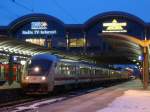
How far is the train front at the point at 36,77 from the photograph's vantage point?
3372 centimetres

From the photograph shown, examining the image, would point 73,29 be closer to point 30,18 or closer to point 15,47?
point 30,18

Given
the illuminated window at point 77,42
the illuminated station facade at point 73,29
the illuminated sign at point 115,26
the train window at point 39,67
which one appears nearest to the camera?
the train window at point 39,67

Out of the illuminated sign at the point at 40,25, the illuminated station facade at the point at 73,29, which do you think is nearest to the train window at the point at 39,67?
the illuminated station facade at the point at 73,29

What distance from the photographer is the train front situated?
111ft

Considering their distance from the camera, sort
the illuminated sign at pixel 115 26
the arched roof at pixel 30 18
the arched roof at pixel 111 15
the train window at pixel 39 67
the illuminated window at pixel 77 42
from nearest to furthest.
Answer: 1. the train window at pixel 39 67
2. the illuminated sign at pixel 115 26
3. the illuminated window at pixel 77 42
4. the arched roof at pixel 111 15
5. the arched roof at pixel 30 18

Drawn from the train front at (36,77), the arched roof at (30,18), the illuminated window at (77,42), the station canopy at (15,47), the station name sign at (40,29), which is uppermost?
the arched roof at (30,18)

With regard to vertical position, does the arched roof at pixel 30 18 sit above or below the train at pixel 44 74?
above

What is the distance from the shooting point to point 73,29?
98.6 m

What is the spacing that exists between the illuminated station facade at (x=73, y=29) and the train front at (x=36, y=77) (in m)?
60.0

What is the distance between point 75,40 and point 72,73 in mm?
55688

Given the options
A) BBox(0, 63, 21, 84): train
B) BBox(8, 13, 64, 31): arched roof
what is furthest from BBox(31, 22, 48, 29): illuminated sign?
BBox(0, 63, 21, 84): train

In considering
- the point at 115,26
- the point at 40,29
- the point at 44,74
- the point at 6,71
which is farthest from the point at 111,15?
the point at 44,74

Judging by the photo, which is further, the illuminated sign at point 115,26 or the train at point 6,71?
the illuminated sign at point 115,26

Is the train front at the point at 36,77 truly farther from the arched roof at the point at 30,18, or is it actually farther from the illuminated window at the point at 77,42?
the arched roof at the point at 30,18
